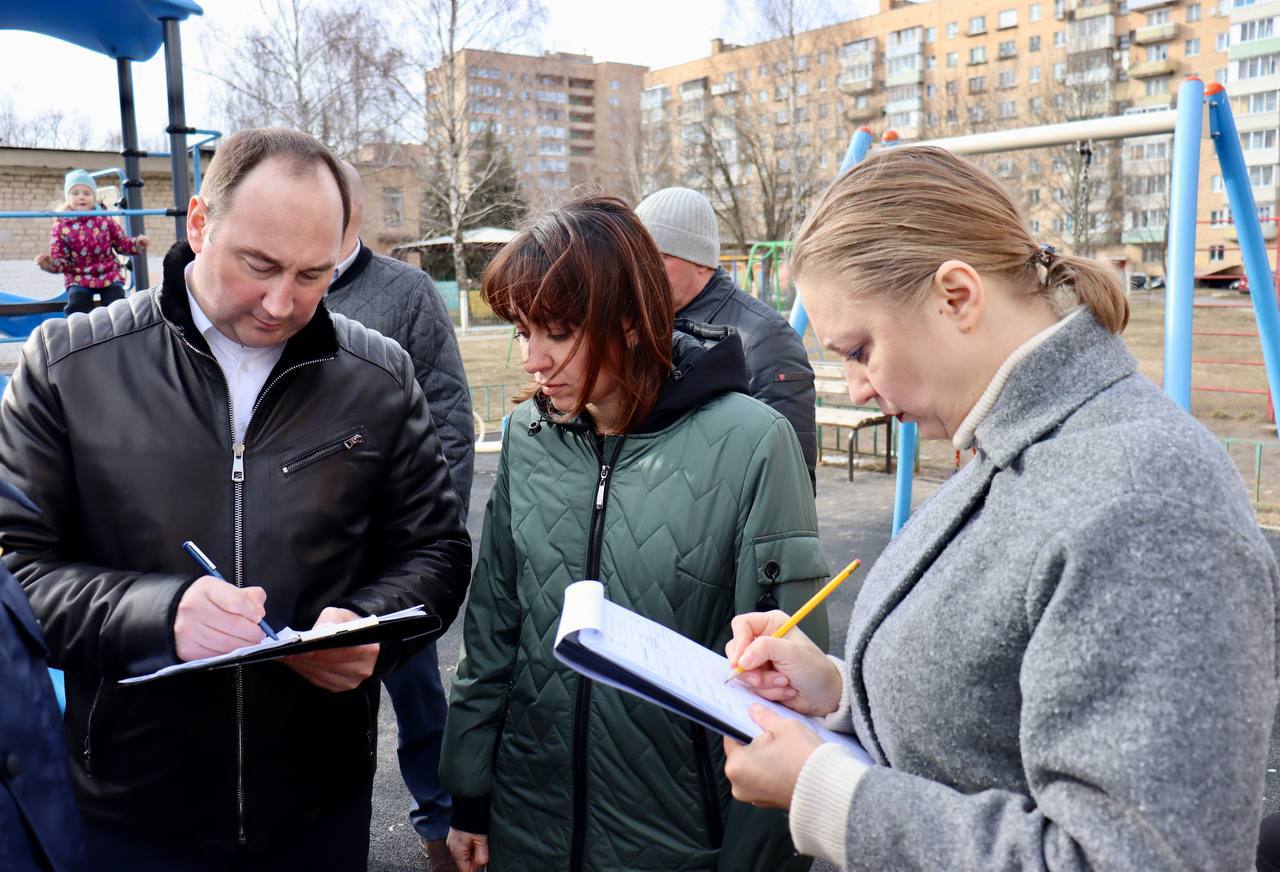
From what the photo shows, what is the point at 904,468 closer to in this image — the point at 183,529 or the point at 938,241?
the point at 183,529

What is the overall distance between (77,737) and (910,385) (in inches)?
60.1

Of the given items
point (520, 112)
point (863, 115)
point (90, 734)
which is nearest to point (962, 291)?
point (90, 734)

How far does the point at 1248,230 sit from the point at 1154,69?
59712 millimetres

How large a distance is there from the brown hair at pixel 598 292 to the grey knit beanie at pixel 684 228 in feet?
6.03

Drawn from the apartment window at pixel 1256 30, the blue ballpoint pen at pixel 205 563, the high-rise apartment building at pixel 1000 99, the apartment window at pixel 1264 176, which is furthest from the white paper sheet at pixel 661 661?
the apartment window at pixel 1256 30

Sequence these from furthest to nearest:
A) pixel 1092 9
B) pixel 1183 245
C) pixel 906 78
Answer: pixel 906 78 < pixel 1092 9 < pixel 1183 245

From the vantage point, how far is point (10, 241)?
64.2 ft

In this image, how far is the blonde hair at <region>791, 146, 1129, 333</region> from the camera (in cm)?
115

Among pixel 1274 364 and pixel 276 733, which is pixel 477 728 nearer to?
pixel 276 733

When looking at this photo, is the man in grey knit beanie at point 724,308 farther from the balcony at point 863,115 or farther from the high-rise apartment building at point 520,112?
the balcony at point 863,115

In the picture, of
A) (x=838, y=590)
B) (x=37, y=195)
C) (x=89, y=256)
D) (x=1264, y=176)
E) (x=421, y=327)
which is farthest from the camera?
(x=1264, y=176)

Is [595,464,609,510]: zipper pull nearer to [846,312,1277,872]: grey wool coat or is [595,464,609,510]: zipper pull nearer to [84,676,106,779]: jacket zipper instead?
[846,312,1277,872]: grey wool coat

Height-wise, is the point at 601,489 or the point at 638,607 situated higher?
the point at 601,489

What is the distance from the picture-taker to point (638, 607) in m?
1.78
